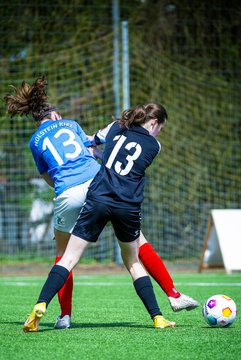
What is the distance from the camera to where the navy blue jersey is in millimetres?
5387

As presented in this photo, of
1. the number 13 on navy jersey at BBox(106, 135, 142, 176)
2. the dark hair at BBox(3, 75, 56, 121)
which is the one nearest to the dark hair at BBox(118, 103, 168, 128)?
the number 13 on navy jersey at BBox(106, 135, 142, 176)

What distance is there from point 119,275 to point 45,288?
21.4 ft

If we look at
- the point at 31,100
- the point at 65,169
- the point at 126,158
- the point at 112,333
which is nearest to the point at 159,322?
the point at 112,333

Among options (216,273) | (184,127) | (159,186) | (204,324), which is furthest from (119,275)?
(204,324)

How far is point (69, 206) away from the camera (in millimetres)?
5711

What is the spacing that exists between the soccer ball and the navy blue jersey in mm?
838

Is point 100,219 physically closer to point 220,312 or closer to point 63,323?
point 63,323

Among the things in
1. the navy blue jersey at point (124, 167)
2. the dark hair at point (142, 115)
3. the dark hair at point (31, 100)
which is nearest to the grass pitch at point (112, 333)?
the navy blue jersey at point (124, 167)

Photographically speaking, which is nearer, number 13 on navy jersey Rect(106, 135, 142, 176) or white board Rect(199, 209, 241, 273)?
number 13 on navy jersey Rect(106, 135, 142, 176)

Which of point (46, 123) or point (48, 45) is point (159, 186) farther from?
point (46, 123)

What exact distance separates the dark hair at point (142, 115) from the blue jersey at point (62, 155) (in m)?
0.44

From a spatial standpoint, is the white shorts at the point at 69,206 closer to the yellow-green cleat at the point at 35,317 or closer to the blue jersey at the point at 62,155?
the blue jersey at the point at 62,155

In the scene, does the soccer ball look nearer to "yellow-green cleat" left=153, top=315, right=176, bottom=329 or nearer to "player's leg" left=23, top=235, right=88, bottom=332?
"yellow-green cleat" left=153, top=315, right=176, bottom=329

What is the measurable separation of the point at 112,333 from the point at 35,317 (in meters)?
0.49
